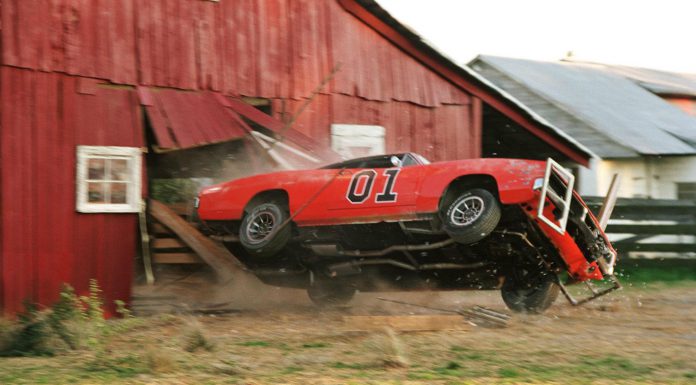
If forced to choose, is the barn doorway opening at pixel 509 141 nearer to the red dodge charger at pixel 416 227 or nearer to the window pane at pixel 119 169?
the red dodge charger at pixel 416 227

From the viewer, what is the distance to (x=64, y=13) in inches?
476

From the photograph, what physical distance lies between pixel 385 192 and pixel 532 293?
2429 millimetres

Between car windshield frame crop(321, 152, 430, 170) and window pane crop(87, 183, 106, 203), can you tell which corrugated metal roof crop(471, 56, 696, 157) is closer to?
car windshield frame crop(321, 152, 430, 170)

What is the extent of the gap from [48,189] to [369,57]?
5682 millimetres

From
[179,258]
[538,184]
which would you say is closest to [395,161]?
[538,184]

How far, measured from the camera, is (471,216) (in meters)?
9.32

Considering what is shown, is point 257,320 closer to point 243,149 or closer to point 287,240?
point 287,240

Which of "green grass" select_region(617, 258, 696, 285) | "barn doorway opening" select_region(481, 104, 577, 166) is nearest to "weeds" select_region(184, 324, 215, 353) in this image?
"barn doorway opening" select_region(481, 104, 577, 166)

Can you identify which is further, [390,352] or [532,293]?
[532,293]

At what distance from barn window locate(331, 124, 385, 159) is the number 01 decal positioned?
12.9 ft

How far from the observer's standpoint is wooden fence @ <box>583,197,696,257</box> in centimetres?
1609

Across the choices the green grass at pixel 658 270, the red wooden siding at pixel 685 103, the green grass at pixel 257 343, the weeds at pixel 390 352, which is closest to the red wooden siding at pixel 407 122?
the green grass at pixel 658 270

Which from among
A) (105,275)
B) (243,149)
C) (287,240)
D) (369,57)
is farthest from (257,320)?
(369,57)

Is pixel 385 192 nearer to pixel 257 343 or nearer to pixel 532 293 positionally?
pixel 257 343
